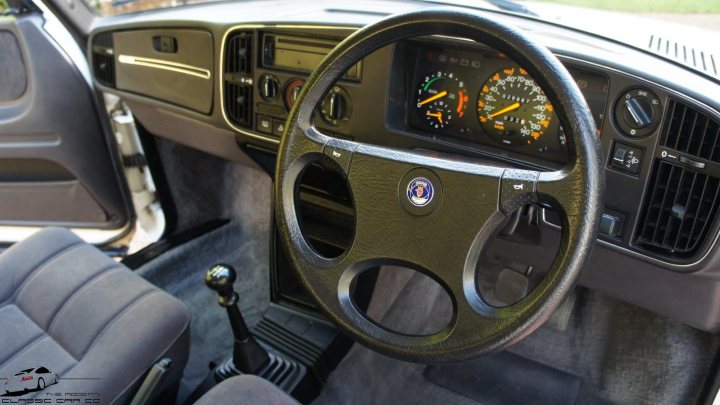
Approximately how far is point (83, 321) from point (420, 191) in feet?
2.59

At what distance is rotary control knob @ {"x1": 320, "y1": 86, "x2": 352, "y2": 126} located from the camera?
1271 mm

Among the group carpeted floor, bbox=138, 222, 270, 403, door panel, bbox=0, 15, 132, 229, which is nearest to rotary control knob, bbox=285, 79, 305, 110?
carpeted floor, bbox=138, 222, 270, 403

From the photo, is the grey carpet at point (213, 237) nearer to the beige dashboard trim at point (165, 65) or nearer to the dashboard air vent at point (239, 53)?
the beige dashboard trim at point (165, 65)

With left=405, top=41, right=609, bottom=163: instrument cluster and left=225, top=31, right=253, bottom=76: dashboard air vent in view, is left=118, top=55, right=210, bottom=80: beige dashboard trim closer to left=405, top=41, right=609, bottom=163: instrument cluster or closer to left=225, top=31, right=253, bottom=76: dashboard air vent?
left=225, top=31, right=253, bottom=76: dashboard air vent

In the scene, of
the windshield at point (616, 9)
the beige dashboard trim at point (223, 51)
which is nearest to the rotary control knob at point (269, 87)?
the beige dashboard trim at point (223, 51)

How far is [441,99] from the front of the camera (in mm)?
1176

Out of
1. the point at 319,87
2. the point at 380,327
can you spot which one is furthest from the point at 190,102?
the point at 380,327

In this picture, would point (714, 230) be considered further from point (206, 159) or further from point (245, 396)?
point (206, 159)

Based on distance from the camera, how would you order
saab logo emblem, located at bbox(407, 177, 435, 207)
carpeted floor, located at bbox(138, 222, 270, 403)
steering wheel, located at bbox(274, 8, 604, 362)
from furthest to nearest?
carpeted floor, located at bbox(138, 222, 270, 403)
saab logo emblem, located at bbox(407, 177, 435, 207)
steering wheel, located at bbox(274, 8, 604, 362)

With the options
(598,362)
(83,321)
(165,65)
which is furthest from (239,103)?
(598,362)

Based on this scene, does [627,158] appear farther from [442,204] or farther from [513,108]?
[442,204]

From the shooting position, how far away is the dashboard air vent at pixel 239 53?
1.45m

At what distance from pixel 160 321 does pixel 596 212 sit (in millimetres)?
882

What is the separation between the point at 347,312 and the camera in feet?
2.99
